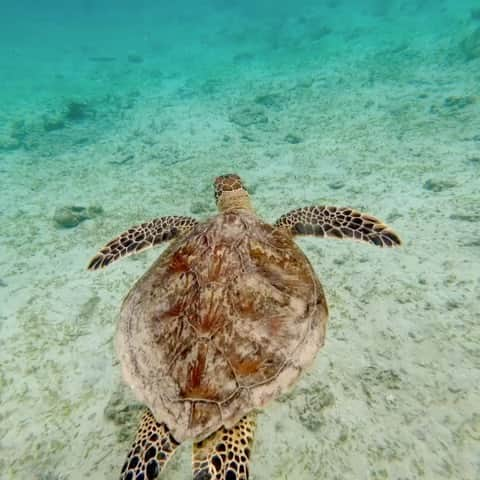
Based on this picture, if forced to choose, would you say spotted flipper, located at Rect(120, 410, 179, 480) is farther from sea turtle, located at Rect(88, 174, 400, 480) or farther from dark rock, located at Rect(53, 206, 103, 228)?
dark rock, located at Rect(53, 206, 103, 228)

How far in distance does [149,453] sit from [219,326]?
0.95 metres

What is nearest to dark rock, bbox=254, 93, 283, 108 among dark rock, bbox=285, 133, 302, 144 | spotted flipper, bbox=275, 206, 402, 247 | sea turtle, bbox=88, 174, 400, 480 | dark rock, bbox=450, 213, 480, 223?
dark rock, bbox=285, 133, 302, 144

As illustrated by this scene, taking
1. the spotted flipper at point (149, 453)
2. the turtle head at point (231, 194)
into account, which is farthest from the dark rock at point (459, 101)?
the spotted flipper at point (149, 453)

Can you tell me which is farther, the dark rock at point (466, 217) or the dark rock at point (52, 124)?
the dark rock at point (52, 124)

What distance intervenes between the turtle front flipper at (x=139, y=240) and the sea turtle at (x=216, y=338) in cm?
114

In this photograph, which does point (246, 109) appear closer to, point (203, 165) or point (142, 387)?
point (203, 165)

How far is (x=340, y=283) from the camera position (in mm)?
5695

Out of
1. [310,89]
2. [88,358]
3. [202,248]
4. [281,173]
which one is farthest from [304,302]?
[310,89]

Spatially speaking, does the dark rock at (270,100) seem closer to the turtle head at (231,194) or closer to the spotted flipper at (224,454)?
the turtle head at (231,194)

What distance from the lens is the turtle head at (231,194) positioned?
4605 mm

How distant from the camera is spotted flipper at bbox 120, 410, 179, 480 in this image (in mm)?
2438

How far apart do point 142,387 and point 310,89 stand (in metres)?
16.9

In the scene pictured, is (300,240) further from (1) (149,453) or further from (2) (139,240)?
(1) (149,453)

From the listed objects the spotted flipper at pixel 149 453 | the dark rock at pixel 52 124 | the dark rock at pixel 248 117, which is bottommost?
the dark rock at pixel 52 124
